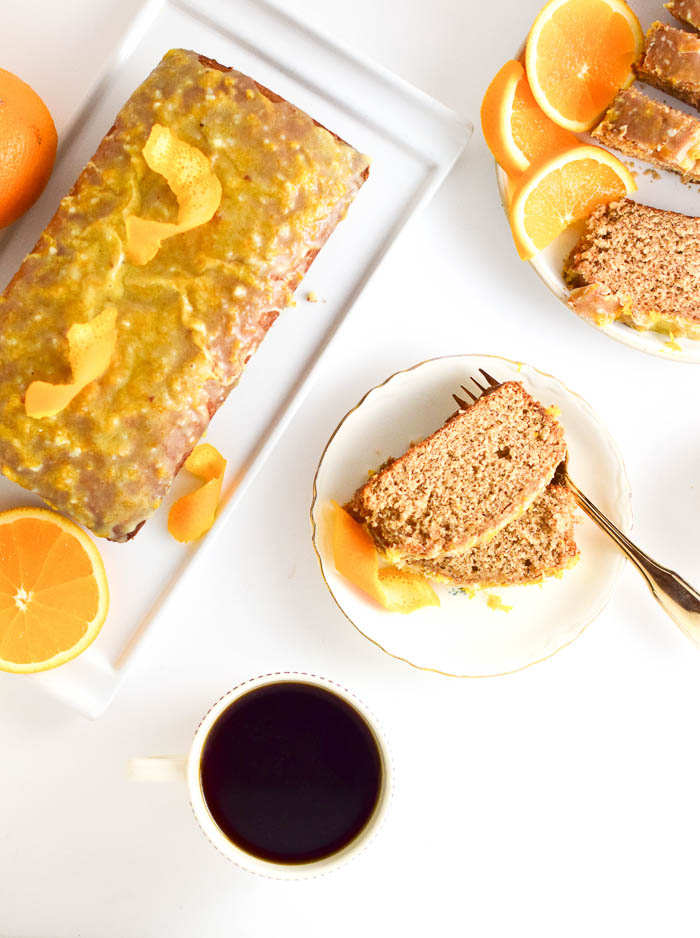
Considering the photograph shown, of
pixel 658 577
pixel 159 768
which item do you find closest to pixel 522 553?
pixel 658 577

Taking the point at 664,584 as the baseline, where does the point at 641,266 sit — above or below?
above

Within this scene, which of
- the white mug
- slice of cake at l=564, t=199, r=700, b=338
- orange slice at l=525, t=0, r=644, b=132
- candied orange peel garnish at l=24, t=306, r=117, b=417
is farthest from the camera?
slice of cake at l=564, t=199, r=700, b=338

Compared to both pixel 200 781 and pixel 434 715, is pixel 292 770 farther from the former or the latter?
pixel 434 715

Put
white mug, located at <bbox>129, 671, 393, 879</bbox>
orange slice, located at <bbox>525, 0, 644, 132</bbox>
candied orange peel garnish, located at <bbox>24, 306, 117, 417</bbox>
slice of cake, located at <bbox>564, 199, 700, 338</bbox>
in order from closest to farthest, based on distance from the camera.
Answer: candied orange peel garnish, located at <bbox>24, 306, 117, 417</bbox> < white mug, located at <bbox>129, 671, 393, 879</bbox> < orange slice, located at <bbox>525, 0, 644, 132</bbox> < slice of cake, located at <bbox>564, 199, 700, 338</bbox>

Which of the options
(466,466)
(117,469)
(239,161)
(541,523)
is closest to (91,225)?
(239,161)

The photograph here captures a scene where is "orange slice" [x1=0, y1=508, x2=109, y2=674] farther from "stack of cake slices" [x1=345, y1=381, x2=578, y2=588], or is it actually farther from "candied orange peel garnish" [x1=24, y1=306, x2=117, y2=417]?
"stack of cake slices" [x1=345, y1=381, x2=578, y2=588]

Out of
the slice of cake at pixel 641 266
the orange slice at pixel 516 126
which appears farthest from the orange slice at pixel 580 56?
the slice of cake at pixel 641 266

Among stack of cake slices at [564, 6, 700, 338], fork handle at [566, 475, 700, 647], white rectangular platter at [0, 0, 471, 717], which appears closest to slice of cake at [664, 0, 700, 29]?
stack of cake slices at [564, 6, 700, 338]
